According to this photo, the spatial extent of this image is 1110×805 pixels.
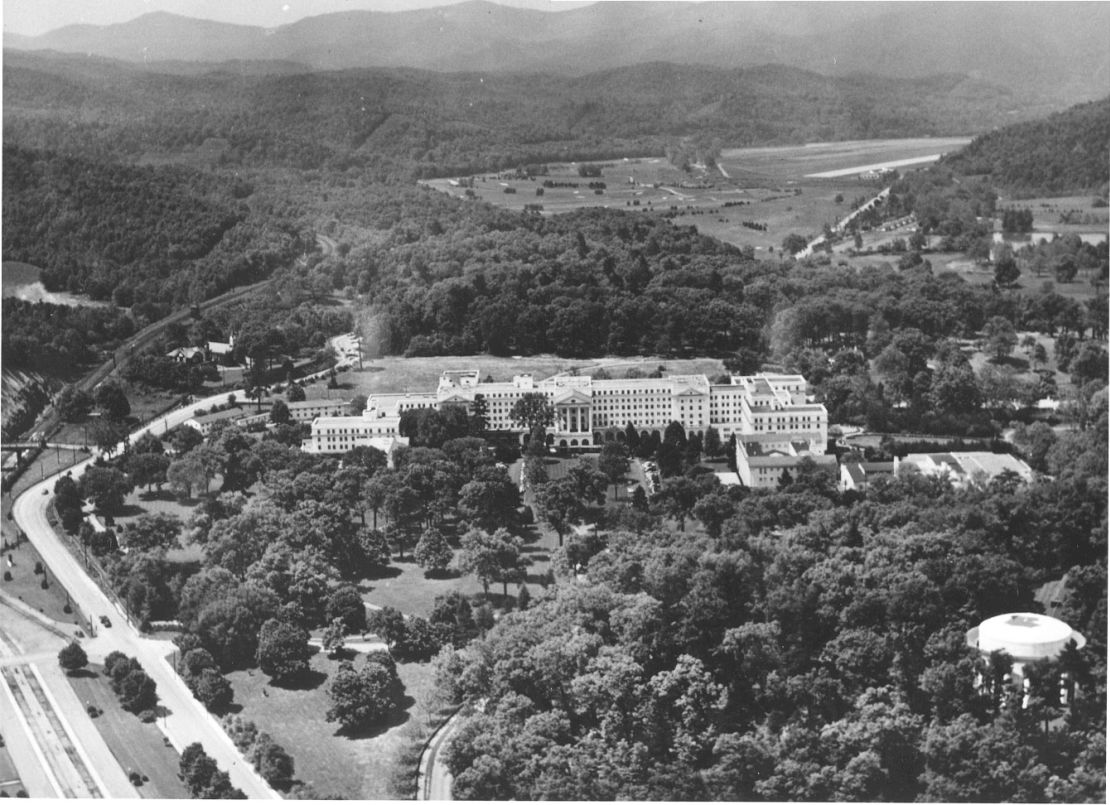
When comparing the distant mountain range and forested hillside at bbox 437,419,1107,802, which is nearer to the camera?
forested hillside at bbox 437,419,1107,802

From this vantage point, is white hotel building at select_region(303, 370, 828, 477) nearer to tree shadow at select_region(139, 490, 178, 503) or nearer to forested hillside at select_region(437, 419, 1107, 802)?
forested hillside at select_region(437, 419, 1107, 802)

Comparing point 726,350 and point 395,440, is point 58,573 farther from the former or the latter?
point 726,350

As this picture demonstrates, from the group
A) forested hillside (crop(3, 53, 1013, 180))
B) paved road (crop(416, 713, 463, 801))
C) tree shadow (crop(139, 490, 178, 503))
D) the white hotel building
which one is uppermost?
forested hillside (crop(3, 53, 1013, 180))

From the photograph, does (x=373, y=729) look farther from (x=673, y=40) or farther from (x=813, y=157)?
(x=813, y=157)

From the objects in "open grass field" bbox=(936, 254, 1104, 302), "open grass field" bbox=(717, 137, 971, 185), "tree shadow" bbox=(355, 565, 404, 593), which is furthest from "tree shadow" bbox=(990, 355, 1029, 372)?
"tree shadow" bbox=(355, 565, 404, 593)

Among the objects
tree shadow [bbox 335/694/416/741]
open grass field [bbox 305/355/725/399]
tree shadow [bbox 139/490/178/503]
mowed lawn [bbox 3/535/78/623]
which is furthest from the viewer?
open grass field [bbox 305/355/725/399]

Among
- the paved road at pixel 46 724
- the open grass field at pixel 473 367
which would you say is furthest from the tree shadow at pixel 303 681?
the open grass field at pixel 473 367

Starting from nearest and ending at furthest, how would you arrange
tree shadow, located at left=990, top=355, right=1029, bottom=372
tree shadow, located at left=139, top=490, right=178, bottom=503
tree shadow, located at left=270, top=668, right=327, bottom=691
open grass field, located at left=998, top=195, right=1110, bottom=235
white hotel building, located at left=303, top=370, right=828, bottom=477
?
tree shadow, located at left=270, top=668, right=327, bottom=691, white hotel building, located at left=303, top=370, right=828, bottom=477, tree shadow, located at left=139, top=490, right=178, bottom=503, tree shadow, located at left=990, top=355, right=1029, bottom=372, open grass field, located at left=998, top=195, right=1110, bottom=235

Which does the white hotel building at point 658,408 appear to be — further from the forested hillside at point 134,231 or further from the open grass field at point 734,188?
the forested hillside at point 134,231

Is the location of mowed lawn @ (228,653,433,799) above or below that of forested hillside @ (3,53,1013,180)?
below
